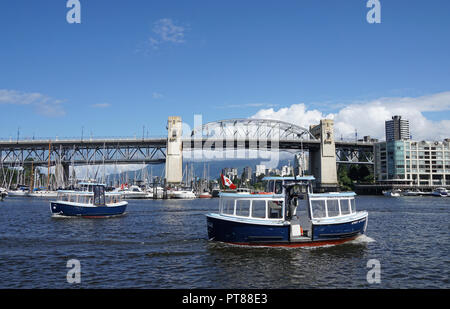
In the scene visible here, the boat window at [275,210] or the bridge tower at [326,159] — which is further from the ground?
the bridge tower at [326,159]

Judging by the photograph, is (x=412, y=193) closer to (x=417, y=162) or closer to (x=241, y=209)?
(x=417, y=162)

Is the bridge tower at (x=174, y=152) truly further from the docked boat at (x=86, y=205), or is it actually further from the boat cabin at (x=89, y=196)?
the boat cabin at (x=89, y=196)

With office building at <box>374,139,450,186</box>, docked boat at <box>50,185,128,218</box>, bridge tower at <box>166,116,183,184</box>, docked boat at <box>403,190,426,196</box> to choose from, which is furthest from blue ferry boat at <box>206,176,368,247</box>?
office building at <box>374,139,450,186</box>

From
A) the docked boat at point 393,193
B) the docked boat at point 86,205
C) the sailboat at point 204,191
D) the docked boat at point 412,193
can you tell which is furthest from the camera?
the docked boat at point 412,193

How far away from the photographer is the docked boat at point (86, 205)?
4516 cm

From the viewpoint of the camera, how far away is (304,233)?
2539cm

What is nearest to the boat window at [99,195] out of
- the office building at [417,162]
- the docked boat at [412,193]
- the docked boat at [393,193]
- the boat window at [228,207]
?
the boat window at [228,207]

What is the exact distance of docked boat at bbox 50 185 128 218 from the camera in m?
45.2

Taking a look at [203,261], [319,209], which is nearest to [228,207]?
[203,261]

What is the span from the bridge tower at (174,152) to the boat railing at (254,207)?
344ft

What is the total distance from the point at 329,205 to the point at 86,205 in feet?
99.6

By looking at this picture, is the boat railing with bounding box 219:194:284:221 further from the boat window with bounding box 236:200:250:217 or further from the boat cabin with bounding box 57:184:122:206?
the boat cabin with bounding box 57:184:122:206
